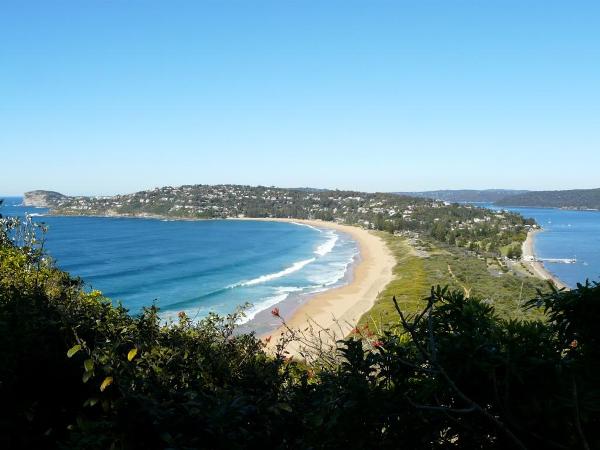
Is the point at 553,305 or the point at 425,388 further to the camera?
the point at 553,305

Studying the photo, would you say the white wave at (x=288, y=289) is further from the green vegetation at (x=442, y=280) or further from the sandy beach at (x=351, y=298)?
the green vegetation at (x=442, y=280)

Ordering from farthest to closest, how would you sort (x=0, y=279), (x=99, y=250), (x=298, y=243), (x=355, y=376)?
1. (x=298, y=243)
2. (x=99, y=250)
3. (x=0, y=279)
4. (x=355, y=376)

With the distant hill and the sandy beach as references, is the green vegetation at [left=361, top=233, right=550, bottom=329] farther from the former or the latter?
the distant hill

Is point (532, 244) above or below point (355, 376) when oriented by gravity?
below

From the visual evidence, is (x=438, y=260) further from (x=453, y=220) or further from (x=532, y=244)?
(x=453, y=220)

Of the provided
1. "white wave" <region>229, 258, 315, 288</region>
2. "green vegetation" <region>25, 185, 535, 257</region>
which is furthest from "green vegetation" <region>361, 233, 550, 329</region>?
"green vegetation" <region>25, 185, 535, 257</region>

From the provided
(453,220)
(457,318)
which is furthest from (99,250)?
(453,220)

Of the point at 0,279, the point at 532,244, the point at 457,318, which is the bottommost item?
the point at 532,244

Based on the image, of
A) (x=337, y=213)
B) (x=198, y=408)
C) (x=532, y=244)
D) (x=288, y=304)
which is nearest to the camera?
(x=198, y=408)
